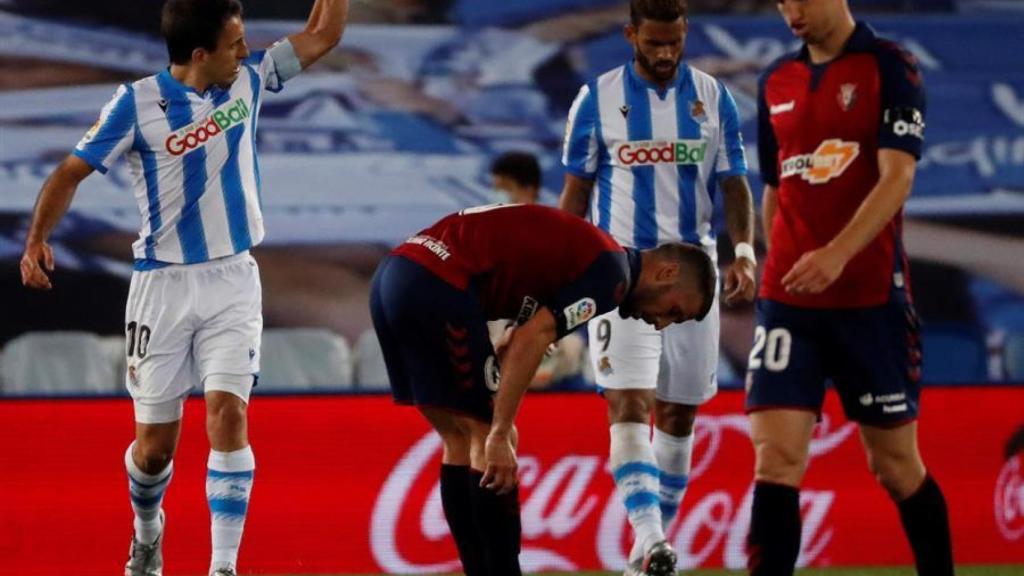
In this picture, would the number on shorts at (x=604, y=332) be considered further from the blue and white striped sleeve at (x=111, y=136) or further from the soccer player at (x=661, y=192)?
the blue and white striped sleeve at (x=111, y=136)

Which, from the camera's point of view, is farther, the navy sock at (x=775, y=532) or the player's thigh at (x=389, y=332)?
the player's thigh at (x=389, y=332)

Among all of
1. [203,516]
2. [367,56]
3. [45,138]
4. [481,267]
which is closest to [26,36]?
Answer: [45,138]

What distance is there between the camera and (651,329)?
6711 millimetres

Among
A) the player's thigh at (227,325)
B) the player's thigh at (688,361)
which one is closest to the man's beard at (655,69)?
the player's thigh at (688,361)

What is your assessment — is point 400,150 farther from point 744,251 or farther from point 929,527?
point 929,527

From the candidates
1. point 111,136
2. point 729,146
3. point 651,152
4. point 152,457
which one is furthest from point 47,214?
point 729,146

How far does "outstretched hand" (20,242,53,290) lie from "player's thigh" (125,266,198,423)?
16.0 inches

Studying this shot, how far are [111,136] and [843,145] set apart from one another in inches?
96.7

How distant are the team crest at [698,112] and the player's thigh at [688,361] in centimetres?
68

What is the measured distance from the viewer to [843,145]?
5266mm

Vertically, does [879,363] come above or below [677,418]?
above

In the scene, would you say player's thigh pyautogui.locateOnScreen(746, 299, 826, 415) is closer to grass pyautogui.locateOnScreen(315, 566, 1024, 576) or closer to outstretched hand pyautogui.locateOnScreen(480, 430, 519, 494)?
outstretched hand pyautogui.locateOnScreen(480, 430, 519, 494)

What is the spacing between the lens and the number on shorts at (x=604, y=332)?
263 inches

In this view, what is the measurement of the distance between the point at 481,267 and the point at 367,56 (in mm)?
6298
